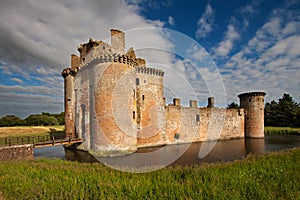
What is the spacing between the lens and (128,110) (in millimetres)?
14828

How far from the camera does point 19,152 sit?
38.7ft

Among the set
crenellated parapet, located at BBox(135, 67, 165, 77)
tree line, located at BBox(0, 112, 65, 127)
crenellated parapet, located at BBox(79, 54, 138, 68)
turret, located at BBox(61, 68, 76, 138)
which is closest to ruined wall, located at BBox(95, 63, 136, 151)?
crenellated parapet, located at BBox(79, 54, 138, 68)

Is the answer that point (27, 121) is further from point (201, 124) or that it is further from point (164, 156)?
point (164, 156)

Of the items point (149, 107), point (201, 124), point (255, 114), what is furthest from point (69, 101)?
point (255, 114)

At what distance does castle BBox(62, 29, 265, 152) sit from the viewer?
1411 cm

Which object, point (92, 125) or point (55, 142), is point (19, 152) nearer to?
point (55, 142)

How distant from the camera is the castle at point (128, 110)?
14.1 metres

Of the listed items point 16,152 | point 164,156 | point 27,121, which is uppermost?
point 16,152

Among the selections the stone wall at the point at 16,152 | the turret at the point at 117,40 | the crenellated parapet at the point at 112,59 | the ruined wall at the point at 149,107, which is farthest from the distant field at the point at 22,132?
the turret at the point at 117,40

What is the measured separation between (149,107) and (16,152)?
1137 centimetres

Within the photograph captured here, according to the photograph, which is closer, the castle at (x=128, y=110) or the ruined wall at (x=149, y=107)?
the castle at (x=128, y=110)

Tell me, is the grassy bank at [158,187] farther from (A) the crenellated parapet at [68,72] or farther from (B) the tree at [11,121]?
(B) the tree at [11,121]

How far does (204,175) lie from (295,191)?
8.52 ft

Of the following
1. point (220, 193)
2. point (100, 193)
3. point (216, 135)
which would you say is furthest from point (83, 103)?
point (216, 135)
